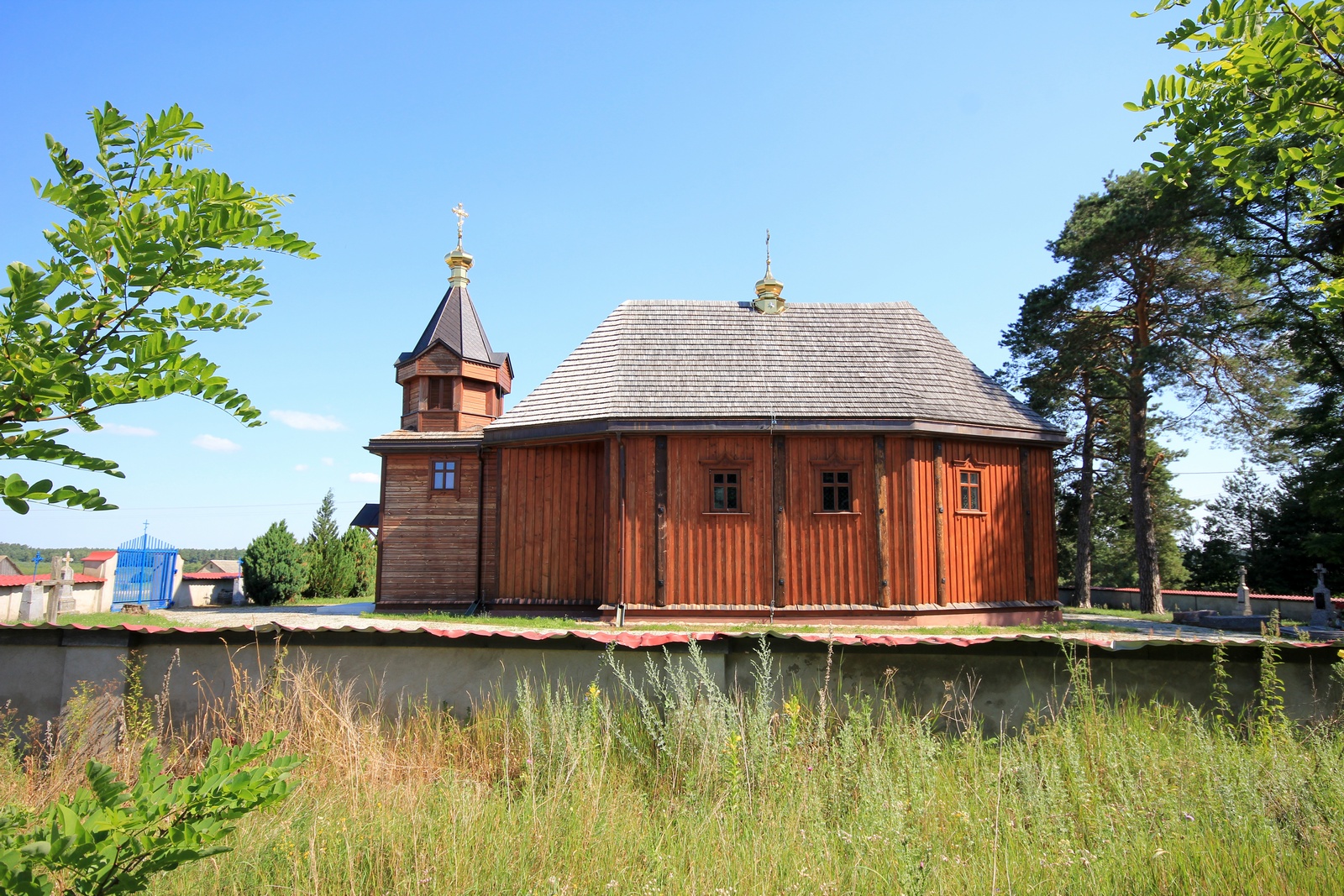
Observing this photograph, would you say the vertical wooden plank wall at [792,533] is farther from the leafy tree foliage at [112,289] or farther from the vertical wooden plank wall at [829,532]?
the leafy tree foliage at [112,289]

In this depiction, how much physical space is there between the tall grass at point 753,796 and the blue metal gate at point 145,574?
65.3 feet

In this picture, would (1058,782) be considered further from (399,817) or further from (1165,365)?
(1165,365)

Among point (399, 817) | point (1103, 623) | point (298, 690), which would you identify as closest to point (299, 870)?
point (399, 817)

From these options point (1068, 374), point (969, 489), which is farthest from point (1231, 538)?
point (969, 489)

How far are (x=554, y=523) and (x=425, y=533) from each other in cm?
359

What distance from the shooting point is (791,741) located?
496cm

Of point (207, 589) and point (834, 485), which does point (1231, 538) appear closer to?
point (834, 485)

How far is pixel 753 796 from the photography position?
4.62 metres

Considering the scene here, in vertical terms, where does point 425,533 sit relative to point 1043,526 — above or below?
below

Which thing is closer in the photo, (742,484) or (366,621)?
(366,621)

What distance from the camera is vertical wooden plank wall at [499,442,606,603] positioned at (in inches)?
618

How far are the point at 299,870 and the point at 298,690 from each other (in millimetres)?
2202

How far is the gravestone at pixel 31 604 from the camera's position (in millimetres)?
17562

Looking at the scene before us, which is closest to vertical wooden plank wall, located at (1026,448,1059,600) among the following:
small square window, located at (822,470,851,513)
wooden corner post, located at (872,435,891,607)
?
wooden corner post, located at (872,435,891,607)
